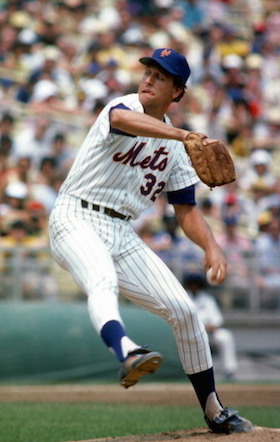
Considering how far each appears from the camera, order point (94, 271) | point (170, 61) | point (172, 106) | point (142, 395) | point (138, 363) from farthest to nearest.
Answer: point (172, 106)
point (142, 395)
point (170, 61)
point (94, 271)
point (138, 363)

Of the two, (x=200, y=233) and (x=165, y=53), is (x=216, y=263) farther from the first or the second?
(x=165, y=53)

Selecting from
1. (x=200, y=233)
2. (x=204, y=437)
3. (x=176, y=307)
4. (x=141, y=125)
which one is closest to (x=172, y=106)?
(x=200, y=233)

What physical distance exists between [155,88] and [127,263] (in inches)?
37.8

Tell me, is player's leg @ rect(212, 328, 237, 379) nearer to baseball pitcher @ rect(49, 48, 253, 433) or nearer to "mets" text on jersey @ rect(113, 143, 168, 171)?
baseball pitcher @ rect(49, 48, 253, 433)

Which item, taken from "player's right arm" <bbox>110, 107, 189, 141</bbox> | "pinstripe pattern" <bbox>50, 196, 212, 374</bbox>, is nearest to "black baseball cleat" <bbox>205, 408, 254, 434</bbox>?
"pinstripe pattern" <bbox>50, 196, 212, 374</bbox>

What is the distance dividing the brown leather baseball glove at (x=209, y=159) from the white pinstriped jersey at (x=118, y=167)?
47 centimetres

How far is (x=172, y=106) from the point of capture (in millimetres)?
11766

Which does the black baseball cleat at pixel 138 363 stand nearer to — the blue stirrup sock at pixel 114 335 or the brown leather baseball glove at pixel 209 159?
the blue stirrup sock at pixel 114 335

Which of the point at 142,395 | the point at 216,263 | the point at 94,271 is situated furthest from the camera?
the point at 142,395

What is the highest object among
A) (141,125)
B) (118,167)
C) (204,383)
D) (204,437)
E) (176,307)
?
(141,125)

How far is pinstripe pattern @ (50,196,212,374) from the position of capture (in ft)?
13.9

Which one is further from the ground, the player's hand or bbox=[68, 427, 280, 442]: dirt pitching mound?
the player's hand

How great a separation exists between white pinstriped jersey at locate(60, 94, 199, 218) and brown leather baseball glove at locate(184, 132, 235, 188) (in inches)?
18.7

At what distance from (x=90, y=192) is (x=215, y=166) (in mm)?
762
